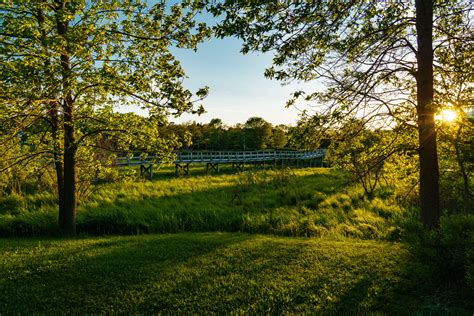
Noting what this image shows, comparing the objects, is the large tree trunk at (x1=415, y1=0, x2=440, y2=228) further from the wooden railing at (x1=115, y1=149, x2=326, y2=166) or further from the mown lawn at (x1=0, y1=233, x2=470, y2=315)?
the wooden railing at (x1=115, y1=149, x2=326, y2=166)

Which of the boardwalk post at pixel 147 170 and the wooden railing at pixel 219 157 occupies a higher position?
the wooden railing at pixel 219 157

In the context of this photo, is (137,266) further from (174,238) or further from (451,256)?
(451,256)

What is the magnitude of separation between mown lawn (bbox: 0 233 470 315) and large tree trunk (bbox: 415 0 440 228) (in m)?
1.18

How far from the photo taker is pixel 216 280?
5492 mm

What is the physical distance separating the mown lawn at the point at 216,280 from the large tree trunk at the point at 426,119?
3.86ft

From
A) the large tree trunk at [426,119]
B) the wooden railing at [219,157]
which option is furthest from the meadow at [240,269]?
the wooden railing at [219,157]

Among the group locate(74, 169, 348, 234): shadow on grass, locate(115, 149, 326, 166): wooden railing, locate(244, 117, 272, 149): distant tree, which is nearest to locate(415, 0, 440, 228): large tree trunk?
locate(74, 169, 348, 234): shadow on grass

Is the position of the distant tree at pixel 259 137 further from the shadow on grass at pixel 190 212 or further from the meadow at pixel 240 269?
the meadow at pixel 240 269

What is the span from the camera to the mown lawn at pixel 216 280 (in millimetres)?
4531

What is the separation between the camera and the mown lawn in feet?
14.9

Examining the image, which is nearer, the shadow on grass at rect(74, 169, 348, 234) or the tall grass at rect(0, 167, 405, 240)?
the tall grass at rect(0, 167, 405, 240)

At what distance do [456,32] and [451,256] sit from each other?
4.61m

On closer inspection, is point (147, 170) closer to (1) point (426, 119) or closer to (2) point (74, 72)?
(2) point (74, 72)

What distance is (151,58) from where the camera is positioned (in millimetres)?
8367
